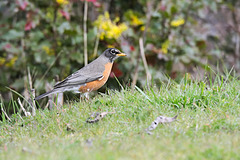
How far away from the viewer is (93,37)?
7254 mm

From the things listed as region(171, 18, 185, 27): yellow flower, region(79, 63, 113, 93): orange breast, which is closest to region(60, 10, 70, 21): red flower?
region(79, 63, 113, 93): orange breast

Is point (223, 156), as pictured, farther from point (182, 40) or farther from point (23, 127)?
point (182, 40)

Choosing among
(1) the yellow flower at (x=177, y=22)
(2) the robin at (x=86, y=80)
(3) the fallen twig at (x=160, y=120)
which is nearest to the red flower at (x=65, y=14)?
(2) the robin at (x=86, y=80)

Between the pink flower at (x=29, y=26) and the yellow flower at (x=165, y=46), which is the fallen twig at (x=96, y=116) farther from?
the yellow flower at (x=165, y=46)

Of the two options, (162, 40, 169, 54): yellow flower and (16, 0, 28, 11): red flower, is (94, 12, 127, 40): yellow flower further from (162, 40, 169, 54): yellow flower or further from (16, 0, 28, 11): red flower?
(16, 0, 28, 11): red flower

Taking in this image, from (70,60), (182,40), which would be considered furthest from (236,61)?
(70,60)

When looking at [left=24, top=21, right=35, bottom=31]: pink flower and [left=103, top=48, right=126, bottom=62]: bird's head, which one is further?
[left=24, top=21, right=35, bottom=31]: pink flower

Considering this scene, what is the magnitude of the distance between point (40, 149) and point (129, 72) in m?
4.59

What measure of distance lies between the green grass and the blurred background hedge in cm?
210

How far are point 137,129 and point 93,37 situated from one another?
3.75 m

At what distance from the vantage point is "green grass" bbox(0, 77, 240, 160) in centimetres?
305

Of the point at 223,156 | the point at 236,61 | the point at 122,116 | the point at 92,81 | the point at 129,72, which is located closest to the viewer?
the point at 223,156

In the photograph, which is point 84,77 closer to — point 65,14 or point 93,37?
point 93,37

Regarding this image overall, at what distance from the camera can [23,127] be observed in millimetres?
4613
